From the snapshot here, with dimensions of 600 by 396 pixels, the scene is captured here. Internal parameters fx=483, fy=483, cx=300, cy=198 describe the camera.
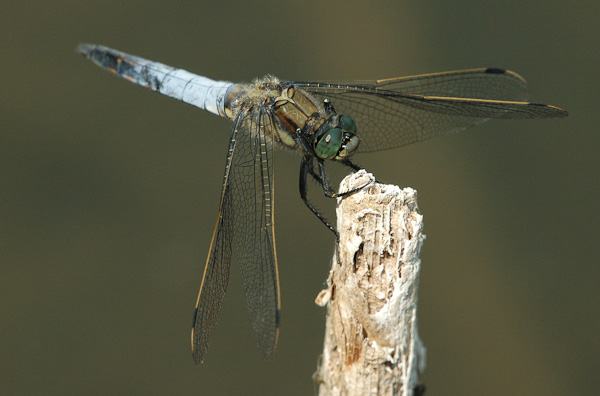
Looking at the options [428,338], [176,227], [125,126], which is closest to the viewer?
[428,338]

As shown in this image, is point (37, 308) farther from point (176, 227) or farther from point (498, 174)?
point (498, 174)

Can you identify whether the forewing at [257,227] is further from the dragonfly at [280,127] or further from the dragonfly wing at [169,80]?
the dragonfly wing at [169,80]

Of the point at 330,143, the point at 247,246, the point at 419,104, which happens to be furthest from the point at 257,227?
the point at 419,104

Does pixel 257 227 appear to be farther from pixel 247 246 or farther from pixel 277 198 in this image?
pixel 277 198

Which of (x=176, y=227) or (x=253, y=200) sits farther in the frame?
(x=176, y=227)

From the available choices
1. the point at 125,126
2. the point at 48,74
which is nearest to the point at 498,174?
the point at 125,126

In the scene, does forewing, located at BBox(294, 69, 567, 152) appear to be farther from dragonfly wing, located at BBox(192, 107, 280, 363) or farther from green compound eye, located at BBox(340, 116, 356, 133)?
dragonfly wing, located at BBox(192, 107, 280, 363)
